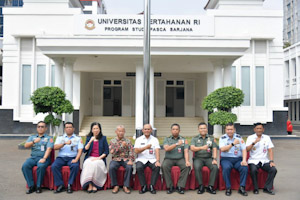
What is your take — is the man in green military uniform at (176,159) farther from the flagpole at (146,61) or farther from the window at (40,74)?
the window at (40,74)

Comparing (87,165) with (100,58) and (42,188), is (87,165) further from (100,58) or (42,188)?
(100,58)

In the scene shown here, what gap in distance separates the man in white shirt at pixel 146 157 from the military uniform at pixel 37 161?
171cm

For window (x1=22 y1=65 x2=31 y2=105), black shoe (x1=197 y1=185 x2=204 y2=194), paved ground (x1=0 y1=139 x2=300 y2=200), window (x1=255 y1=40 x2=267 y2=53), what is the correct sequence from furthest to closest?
window (x1=255 y1=40 x2=267 y2=53) < window (x1=22 y1=65 x2=31 y2=105) < black shoe (x1=197 y1=185 x2=204 y2=194) < paved ground (x1=0 y1=139 x2=300 y2=200)

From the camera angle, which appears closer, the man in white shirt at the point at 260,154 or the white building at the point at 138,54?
the man in white shirt at the point at 260,154

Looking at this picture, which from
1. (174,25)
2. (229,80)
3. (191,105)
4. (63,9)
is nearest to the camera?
(174,25)

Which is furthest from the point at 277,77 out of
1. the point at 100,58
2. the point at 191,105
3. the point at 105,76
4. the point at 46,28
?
the point at 46,28

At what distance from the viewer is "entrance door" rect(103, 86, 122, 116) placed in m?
22.6

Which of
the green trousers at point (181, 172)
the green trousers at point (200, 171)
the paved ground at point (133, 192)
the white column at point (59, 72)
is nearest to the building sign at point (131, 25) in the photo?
the white column at point (59, 72)

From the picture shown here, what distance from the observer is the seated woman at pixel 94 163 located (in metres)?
6.04

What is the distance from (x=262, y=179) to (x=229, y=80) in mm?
9667

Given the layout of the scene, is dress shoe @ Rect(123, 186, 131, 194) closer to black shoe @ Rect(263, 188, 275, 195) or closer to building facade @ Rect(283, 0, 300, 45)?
black shoe @ Rect(263, 188, 275, 195)

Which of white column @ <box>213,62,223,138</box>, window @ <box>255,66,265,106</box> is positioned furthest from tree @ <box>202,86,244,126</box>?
window @ <box>255,66,265,106</box>

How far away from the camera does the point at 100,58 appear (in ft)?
51.8

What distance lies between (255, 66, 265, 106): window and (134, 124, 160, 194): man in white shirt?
42.9 ft
